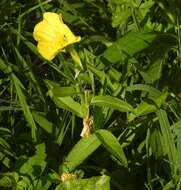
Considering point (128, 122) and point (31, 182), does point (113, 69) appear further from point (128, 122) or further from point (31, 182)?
point (31, 182)

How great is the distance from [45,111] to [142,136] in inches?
12.5

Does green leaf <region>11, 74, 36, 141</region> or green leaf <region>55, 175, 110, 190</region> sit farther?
green leaf <region>11, 74, 36, 141</region>

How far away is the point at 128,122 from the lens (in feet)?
4.85

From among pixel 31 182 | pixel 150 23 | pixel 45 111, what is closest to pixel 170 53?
pixel 150 23

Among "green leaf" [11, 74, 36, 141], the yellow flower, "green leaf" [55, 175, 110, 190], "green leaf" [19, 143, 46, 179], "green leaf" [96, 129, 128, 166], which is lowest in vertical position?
"green leaf" [19, 143, 46, 179]

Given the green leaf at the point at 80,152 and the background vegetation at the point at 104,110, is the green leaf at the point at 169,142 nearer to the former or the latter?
the background vegetation at the point at 104,110

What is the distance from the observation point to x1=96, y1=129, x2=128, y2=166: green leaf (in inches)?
50.9

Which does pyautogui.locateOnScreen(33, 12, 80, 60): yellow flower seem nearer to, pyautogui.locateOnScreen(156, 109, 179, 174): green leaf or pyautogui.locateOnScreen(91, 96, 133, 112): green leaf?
pyautogui.locateOnScreen(91, 96, 133, 112): green leaf

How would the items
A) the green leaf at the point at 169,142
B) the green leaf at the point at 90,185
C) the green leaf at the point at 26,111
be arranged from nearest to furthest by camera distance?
the green leaf at the point at 90,185
the green leaf at the point at 169,142
the green leaf at the point at 26,111

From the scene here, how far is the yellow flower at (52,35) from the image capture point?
4.62 ft

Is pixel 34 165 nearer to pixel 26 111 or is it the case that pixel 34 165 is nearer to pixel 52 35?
pixel 26 111

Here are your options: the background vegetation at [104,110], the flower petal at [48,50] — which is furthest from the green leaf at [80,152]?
the flower petal at [48,50]

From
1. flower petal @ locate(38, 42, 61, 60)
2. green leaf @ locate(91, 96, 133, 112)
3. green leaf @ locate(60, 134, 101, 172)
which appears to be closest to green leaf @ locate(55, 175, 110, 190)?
green leaf @ locate(60, 134, 101, 172)

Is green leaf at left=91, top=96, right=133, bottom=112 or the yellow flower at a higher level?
the yellow flower
